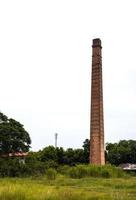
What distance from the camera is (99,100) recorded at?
46.2m

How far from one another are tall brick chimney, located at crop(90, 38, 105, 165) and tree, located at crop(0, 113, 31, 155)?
6720 millimetres

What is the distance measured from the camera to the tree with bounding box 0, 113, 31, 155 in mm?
40969

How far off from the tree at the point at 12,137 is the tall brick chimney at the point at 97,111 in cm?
672

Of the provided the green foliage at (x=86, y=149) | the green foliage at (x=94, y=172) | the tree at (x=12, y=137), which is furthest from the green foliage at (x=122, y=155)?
the green foliage at (x=94, y=172)

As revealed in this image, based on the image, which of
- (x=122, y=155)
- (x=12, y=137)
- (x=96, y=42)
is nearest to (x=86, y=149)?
(x=122, y=155)

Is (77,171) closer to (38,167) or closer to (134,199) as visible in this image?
(38,167)

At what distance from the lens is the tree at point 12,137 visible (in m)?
41.0

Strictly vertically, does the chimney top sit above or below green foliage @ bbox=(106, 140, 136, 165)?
above

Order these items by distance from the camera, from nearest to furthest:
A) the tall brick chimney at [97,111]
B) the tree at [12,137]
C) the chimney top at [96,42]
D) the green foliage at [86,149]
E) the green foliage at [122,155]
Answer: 1. the tree at [12,137]
2. the tall brick chimney at [97,111]
3. the chimney top at [96,42]
4. the green foliage at [86,149]
5. the green foliage at [122,155]

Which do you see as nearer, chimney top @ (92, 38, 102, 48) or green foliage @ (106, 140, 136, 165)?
chimney top @ (92, 38, 102, 48)

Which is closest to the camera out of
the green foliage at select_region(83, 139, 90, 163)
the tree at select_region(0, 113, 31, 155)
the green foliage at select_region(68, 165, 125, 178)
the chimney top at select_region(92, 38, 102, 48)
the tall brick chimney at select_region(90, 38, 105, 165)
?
the green foliage at select_region(68, 165, 125, 178)

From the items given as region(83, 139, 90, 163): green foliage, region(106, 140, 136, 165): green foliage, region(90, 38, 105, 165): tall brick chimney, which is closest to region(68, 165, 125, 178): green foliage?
region(90, 38, 105, 165): tall brick chimney

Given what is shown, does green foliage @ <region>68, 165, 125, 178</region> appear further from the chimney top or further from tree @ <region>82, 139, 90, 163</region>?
tree @ <region>82, 139, 90, 163</region>

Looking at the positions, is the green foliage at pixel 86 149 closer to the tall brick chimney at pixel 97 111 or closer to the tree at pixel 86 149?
the tree at pixel 86 149
